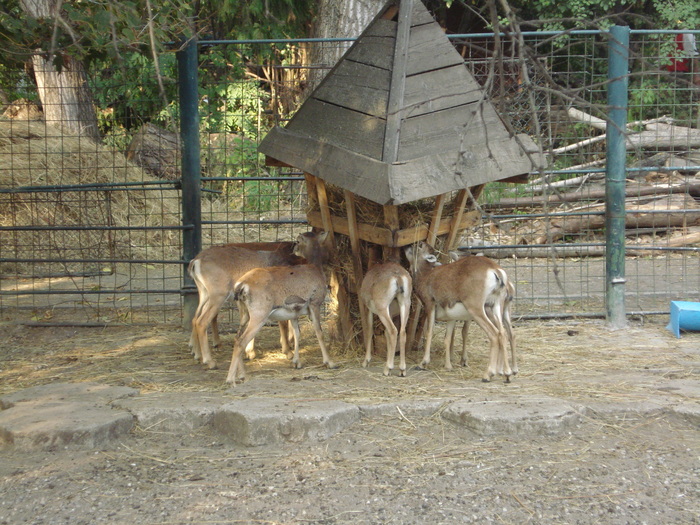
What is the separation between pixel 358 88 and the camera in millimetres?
6609

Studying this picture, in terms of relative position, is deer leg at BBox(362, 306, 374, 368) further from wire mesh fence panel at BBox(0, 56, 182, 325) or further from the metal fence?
wire mesh fence panel at BBox(0, 56, 182, 325)

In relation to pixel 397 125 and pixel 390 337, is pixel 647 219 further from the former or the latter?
pixel 397 125

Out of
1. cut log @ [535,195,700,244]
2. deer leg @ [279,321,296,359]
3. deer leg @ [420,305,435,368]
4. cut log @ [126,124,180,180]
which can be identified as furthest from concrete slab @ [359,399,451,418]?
cut log @ [126,124,180,180]

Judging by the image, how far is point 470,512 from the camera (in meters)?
4.07

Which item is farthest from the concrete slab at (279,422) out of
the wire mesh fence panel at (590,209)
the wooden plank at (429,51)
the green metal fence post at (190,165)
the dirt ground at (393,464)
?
the wire mesh fence panel at (590,209)

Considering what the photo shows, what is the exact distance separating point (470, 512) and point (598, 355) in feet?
11.5

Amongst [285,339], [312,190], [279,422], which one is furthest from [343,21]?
[279,422]

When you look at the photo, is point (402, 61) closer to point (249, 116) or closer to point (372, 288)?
point (372, 288)

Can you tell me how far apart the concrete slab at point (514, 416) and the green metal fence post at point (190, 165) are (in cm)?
364

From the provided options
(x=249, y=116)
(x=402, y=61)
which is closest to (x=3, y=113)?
(x=249, y=116)

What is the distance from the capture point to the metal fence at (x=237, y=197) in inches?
328

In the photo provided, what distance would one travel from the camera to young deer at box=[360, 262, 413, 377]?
6352 millimetres

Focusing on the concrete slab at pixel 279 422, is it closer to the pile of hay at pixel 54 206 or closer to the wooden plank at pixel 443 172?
the wooden plank at pixel 443 172

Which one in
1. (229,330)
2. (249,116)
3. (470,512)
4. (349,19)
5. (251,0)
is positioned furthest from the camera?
(251,0)
